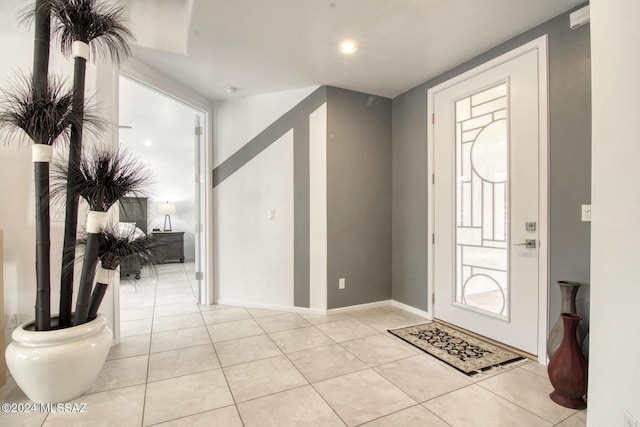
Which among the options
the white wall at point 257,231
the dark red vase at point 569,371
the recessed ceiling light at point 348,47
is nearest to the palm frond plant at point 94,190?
the white wall at point 257,231

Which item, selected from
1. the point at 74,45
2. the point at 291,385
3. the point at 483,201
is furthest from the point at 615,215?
the point at 74,45

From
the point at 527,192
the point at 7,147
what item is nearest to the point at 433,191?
the point at 527,192

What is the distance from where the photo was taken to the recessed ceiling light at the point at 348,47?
249cm

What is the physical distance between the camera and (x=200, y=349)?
2.50 m

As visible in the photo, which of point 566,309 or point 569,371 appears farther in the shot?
point 566,309

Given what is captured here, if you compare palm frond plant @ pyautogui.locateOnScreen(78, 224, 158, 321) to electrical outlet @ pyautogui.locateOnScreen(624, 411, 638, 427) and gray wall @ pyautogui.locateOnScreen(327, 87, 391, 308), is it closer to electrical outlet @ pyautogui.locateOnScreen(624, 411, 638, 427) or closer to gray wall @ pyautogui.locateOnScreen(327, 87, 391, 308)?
gray wall @ pyautogui.locateOnScreen(327, 87, 391, 308)

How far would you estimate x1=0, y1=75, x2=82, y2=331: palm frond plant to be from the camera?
64.5 inches

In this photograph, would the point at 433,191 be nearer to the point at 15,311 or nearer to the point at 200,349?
the point at 200,349

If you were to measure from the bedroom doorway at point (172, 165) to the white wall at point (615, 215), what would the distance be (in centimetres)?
315

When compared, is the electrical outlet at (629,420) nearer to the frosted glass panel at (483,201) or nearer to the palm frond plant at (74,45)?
the frosted glass panel at (483,201)

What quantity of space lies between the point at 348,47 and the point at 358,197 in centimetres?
157

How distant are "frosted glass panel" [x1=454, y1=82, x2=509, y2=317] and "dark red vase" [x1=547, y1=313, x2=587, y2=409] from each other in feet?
2.17

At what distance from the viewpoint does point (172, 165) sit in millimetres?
7195

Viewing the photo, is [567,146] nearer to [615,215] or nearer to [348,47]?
[615,215]
